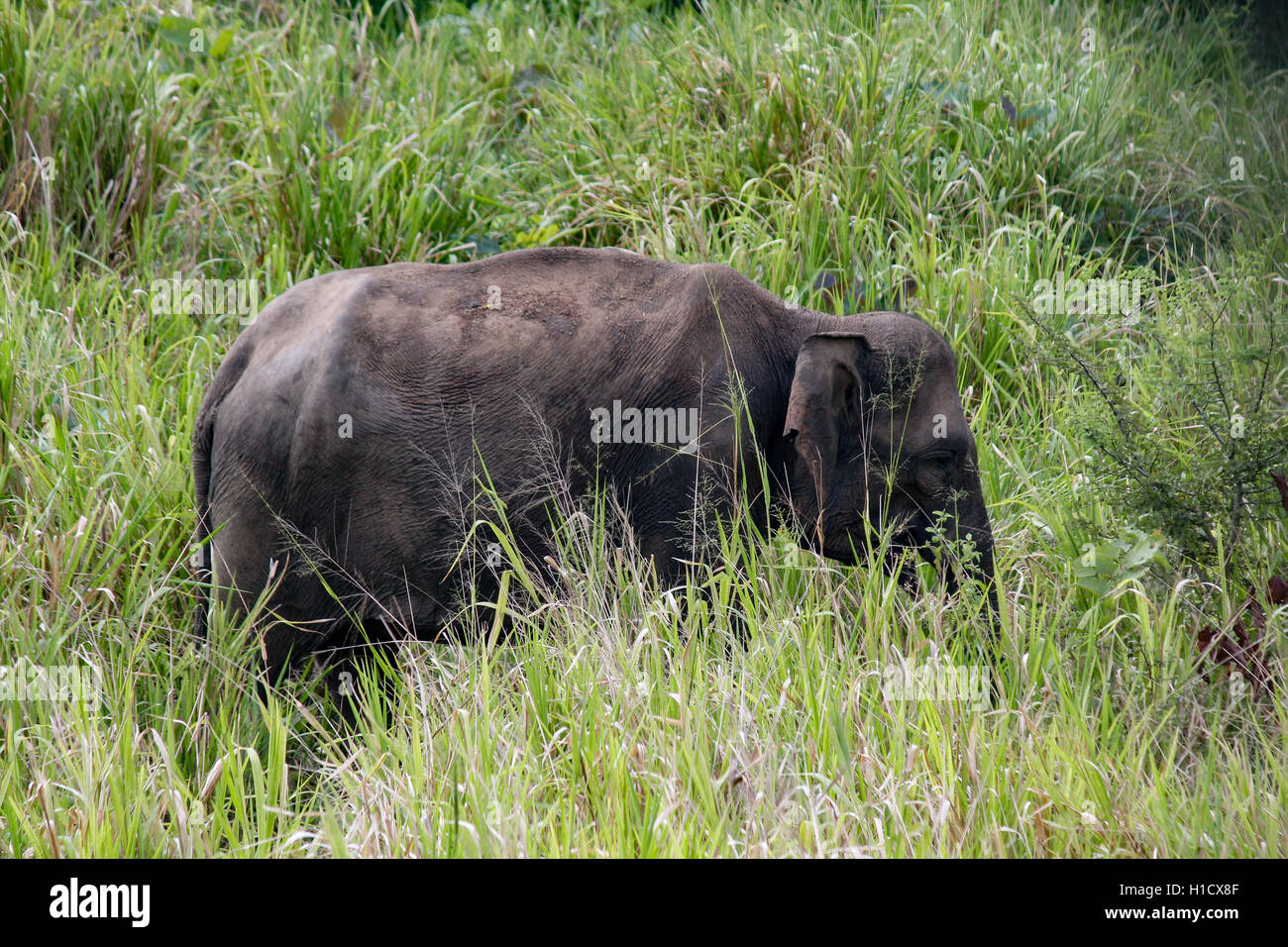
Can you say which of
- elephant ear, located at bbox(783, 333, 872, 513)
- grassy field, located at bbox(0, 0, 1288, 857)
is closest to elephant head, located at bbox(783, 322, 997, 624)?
elephant ear, located at bbox(783, 333, 872, 513)

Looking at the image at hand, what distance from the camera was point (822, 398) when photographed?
4.19m

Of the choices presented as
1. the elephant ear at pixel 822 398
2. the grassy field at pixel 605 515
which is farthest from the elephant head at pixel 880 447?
the grassy field at pixel 605 515

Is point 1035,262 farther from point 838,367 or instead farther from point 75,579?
point 75,579

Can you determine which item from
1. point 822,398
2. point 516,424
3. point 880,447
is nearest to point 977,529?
point 880,447

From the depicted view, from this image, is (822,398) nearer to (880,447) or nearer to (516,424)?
(880,447)

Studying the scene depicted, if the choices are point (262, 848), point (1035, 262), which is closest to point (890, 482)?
point (262, 848)

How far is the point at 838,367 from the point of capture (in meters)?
4.27

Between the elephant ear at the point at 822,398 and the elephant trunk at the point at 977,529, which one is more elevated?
the elephant ear at the point at 822,398

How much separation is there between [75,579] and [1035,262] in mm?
4410

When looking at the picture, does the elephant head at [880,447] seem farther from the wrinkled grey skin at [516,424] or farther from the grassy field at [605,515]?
the grassy field at [605,515]

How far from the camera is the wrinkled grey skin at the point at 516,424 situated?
388 centimetres

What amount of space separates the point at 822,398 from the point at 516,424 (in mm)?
1001

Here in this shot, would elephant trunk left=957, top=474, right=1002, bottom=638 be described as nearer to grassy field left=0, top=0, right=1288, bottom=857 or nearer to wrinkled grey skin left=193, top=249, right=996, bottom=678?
wrinkled grey skin left=193, top=249, right=996, bottom=678

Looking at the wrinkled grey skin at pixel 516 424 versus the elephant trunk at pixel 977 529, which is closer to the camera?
the wrinkled grey skin at pixel 516 424
